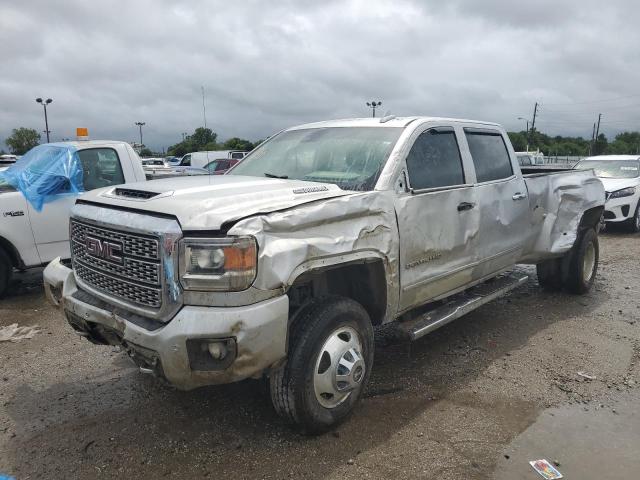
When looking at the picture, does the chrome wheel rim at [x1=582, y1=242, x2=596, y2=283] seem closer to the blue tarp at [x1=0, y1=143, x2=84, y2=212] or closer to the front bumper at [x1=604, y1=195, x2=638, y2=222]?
the front bumper at [x1=604, y1=195, x2=638, y2=222]

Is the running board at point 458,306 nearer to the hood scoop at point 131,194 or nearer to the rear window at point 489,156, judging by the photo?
the rear window at point 489,156

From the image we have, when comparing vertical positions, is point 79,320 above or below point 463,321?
above

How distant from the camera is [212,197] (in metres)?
2.92

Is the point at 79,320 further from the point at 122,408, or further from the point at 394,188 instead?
the point at 394,188

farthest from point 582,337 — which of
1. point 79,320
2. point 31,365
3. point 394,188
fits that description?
point 31,365

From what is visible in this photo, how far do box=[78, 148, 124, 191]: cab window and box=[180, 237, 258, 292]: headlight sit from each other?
14.1 ft

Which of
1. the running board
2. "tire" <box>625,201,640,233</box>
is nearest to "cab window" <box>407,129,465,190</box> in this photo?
the running board

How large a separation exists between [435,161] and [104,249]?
8.18ft

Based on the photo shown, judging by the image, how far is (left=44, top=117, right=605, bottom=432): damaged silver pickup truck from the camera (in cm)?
266

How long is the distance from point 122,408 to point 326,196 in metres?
2.06

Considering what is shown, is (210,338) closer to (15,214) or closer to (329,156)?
(329,156)

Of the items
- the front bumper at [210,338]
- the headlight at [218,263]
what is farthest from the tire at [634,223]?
the headlight at [218,263]

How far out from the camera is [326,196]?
10.4 feet

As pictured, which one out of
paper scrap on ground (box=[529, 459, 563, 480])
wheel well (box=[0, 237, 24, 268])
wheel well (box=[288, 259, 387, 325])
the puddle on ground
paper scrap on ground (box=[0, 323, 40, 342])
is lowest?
the puddle on ground
